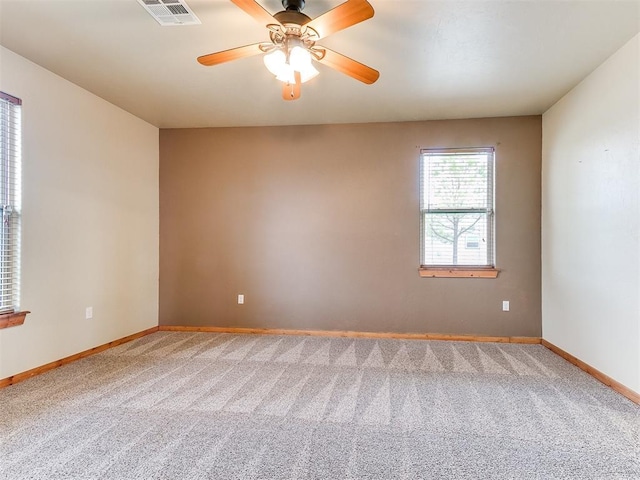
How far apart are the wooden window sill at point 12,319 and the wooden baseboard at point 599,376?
15.2 feet

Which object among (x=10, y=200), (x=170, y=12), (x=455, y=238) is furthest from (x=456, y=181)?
(x=10, y=200)

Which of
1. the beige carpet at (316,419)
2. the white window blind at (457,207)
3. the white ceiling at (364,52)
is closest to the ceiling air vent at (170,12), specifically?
the white ceiling at (364,52)

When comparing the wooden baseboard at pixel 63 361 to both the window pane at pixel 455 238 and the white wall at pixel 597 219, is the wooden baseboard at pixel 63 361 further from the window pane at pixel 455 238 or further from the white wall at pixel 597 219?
the white wall at pixel 597 219

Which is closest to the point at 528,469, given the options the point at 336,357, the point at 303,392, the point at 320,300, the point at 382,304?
the point at 303,392

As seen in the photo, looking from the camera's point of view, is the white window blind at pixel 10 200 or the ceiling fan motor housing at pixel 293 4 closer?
the ceiling fan motor housing at pixel 293 4

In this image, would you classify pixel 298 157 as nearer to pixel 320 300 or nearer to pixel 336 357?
pixel 320 300

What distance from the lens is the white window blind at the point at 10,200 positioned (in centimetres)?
259

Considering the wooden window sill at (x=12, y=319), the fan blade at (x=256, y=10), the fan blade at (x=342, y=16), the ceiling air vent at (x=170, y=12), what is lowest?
the wooden window sill at (x=12, y=319)

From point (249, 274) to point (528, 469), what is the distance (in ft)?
10.8

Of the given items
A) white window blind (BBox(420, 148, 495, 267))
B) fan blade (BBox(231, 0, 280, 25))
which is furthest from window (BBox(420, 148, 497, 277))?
fan blade (BBox(231, 0, 280, 25))

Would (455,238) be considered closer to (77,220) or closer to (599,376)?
(599,376)

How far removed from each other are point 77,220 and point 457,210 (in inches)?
158

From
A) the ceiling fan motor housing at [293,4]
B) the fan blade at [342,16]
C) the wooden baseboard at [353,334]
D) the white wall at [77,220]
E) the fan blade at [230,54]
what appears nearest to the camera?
the fan blade at [342,16]

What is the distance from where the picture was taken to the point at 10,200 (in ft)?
8.70
